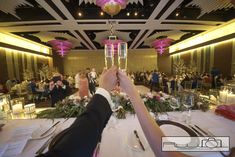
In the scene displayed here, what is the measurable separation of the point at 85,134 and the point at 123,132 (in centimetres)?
81

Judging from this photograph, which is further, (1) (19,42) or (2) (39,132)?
(1) (19,42)

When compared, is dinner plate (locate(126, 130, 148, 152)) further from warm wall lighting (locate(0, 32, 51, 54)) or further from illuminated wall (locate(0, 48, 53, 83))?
warm wall lighting (locate(0, 32, 51, 54))

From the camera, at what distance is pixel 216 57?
8.27 meters

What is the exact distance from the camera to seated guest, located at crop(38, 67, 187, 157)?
0.39 m

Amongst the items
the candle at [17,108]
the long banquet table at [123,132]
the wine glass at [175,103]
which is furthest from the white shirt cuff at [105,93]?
the candle at [17,108]

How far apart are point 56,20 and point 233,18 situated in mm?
6617

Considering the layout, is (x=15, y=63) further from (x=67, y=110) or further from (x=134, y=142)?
(x=134, y=142)

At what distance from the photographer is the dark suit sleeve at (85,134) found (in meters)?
0.38

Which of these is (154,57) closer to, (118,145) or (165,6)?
(165,6)

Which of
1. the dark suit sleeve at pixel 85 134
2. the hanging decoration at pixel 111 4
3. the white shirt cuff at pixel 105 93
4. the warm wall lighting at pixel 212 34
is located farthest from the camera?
the warm wall lighting at pixel 212 34

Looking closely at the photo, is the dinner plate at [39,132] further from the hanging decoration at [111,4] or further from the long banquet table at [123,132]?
the hanging decoration at [111,4]

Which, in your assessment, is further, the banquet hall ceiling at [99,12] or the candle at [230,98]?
the banquet hall ceiling at [99,12]

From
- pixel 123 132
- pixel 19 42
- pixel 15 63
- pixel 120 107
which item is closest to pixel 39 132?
pixel 123 132

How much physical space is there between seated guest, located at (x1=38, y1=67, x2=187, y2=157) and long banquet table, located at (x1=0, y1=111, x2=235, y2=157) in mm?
437
